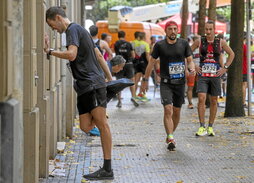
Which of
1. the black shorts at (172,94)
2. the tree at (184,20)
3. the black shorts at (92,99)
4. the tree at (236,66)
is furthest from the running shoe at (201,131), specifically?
the tree at (184,20)

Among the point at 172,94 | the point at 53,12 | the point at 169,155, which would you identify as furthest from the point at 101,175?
the point at 172,94

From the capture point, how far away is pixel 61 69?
13.0 meters

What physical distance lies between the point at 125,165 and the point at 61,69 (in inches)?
126

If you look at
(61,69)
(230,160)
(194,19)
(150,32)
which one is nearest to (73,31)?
(230,160)

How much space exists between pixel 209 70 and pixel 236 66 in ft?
12.6

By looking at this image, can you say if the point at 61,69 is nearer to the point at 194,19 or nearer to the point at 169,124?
the point at 169,124

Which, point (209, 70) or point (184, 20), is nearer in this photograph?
point (209, 70)

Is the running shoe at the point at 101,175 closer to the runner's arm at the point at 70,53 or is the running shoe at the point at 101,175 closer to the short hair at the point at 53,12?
the runner's arm at the point at 70,53

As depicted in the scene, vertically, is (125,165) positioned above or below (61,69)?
below

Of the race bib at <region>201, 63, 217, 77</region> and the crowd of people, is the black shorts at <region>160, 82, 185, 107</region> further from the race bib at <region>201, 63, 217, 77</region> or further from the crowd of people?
the race bib at <region>201, 63, 217, 77</region>

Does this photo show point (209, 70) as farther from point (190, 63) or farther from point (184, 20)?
point (184, 20)

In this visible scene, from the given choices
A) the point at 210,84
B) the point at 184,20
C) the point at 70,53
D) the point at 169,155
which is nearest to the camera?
the point at 70,53

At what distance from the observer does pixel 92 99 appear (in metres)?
9.05

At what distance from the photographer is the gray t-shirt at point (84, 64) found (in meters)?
8.82
